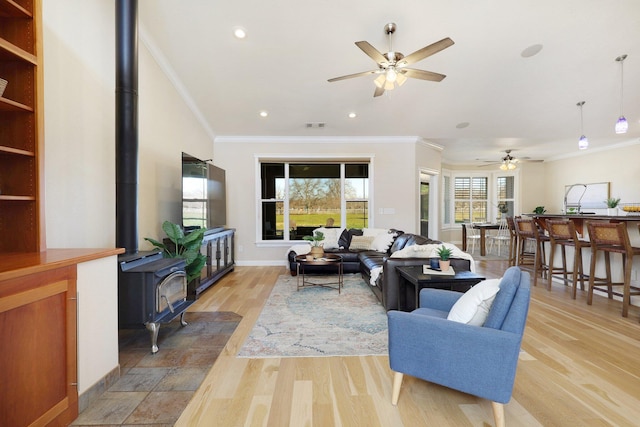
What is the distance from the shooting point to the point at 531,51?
12.5ft

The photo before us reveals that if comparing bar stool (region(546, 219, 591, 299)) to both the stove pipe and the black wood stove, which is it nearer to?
the black wood stove

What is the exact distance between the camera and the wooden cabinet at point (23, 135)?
69.5 inches

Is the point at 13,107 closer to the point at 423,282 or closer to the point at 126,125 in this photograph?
the point at 126,125

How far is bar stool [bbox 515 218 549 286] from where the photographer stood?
15.1ft

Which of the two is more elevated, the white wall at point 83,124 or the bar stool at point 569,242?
the white wall at point 83,124

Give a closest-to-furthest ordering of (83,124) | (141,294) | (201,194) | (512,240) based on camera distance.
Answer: (141,294) < (83,124) < (201,194) < (512,240)

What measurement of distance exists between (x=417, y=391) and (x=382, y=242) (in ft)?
11.0

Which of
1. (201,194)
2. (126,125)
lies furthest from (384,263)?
(126,125)

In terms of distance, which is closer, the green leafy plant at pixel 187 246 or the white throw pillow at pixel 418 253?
the green leafy plant at pixel 187 246

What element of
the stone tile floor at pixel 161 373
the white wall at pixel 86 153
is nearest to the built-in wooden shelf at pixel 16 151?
the white wall at pixel 86 153

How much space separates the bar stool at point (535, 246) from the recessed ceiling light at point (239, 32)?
5.10m

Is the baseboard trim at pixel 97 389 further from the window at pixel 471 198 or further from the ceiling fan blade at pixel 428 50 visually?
the window at pixel 471 198

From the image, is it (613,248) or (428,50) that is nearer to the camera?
(428,50)

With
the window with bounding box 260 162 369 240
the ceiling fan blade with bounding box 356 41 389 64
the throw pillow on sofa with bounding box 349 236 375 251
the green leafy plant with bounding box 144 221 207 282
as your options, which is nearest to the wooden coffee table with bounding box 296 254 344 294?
the throw pillow on sofa with bounding box 349 236 375 251
